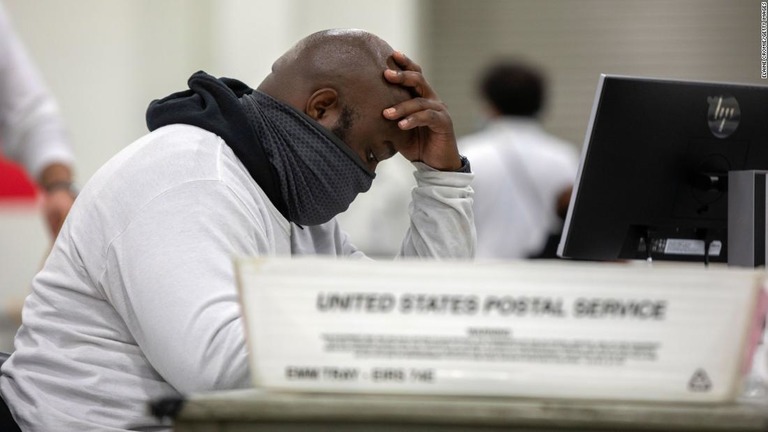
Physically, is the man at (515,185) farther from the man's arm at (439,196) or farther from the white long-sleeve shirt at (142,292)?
the white long-sleeve shirt at (142,292)

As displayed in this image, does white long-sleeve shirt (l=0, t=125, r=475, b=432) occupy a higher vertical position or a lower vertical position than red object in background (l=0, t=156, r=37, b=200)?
higher

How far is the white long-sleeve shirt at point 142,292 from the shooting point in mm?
1374

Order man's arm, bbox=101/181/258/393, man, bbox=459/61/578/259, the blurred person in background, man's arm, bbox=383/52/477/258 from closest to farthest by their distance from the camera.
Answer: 1. man's arm, bbox=101/181/258/393
2. man's arm, bbox=383/52/477/258
3. the blurred person in background
4. man, bbox=459/61/578/259

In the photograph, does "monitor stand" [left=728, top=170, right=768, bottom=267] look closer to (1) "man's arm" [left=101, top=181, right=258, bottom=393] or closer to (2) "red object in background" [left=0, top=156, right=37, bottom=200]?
(1) "man's arm" [left=101, top=181, right=258, bottom=393]

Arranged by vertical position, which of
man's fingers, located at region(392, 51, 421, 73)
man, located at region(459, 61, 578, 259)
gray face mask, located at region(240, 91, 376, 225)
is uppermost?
man's fingers, located at region(392, 51, 421, 73)

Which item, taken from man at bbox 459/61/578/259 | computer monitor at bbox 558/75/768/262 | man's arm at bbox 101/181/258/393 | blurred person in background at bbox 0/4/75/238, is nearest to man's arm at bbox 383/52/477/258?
computer monitor at bbox 558/75/768/262

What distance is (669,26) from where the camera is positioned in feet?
22.2

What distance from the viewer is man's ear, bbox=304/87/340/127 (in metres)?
1.79

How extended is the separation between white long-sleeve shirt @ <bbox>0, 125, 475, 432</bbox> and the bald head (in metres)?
0.18

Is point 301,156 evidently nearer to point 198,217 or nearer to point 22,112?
point 198,217

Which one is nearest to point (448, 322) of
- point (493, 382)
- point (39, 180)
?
point (493, 382)

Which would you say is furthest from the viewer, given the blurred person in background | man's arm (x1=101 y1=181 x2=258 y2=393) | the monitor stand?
the blurred person in background

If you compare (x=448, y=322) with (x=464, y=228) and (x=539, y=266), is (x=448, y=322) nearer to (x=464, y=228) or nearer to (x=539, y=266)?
(x=539, y=266)

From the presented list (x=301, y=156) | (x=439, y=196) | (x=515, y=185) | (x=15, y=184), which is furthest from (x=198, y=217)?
(x=15, y=184)
